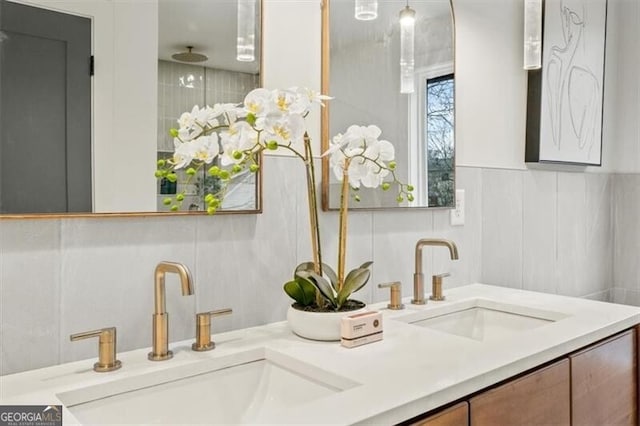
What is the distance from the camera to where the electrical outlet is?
1812 mm

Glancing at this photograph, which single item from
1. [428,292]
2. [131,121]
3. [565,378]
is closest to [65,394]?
[131,121]

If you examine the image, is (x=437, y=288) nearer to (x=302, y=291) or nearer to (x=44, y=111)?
(x=302, y=291)

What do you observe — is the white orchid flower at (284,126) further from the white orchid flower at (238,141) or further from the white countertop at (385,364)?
the white countertop at (385,364)

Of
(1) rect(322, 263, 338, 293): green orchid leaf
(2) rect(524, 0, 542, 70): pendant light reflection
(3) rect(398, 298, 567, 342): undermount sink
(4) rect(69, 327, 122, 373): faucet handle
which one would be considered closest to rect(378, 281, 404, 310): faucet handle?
(3) rect(398, 298, 567, 342): undermount sink

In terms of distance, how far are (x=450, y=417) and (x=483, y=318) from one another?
762mm

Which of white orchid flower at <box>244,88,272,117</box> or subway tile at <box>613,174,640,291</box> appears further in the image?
subway tile at <box>613,174,640,291</box>

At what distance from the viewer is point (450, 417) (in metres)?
0.91

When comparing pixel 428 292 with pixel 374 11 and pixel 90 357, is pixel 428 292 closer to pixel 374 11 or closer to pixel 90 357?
pixel 374 11

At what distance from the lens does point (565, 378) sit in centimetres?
118

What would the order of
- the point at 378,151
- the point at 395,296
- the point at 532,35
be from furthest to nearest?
1. the point at 532,35
2. the point at 395,296
3. the point at 378,151

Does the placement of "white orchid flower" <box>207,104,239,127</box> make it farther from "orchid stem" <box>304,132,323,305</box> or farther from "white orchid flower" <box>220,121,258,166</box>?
"orchid stem" <box>304,132,323,305</box>

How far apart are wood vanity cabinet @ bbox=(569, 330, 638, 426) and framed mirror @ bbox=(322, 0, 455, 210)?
0.66 meters

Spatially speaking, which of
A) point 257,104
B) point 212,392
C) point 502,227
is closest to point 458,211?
point 502,227

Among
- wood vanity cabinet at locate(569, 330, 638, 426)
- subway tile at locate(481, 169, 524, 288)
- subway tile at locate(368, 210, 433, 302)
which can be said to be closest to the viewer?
wood vanity cabinet at locate(569, 330, 638, 426)
